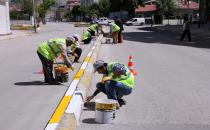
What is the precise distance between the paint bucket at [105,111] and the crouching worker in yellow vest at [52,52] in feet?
12.5

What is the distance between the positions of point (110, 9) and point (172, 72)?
120 meters

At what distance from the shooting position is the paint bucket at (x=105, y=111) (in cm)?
808

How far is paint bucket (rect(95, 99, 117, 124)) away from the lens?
8.08m

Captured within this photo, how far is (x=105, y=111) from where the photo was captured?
8031mm

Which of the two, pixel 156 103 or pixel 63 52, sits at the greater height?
pixel 63 52

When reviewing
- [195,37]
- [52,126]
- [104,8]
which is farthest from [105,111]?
[104,8]

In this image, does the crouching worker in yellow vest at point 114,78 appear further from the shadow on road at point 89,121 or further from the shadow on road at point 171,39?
the shadow on road at point 171,39

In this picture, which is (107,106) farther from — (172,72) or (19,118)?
(172,72)

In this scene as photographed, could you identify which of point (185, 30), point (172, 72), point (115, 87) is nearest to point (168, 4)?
point (185, 30)

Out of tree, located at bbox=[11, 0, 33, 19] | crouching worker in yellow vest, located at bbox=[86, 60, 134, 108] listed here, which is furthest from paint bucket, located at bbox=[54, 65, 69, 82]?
tree, located at bbox=[11, 0, 33, 19]

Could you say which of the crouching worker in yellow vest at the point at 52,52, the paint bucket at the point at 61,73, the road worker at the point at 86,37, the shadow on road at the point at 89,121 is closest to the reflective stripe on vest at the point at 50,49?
the crouching worker in yellow vest at the point at 52,52

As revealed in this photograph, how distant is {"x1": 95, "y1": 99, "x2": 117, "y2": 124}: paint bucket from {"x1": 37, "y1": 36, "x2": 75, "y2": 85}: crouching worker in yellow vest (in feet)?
12.5

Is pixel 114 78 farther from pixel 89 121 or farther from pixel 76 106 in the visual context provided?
pixel 89 121

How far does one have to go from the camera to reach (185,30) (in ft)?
119
